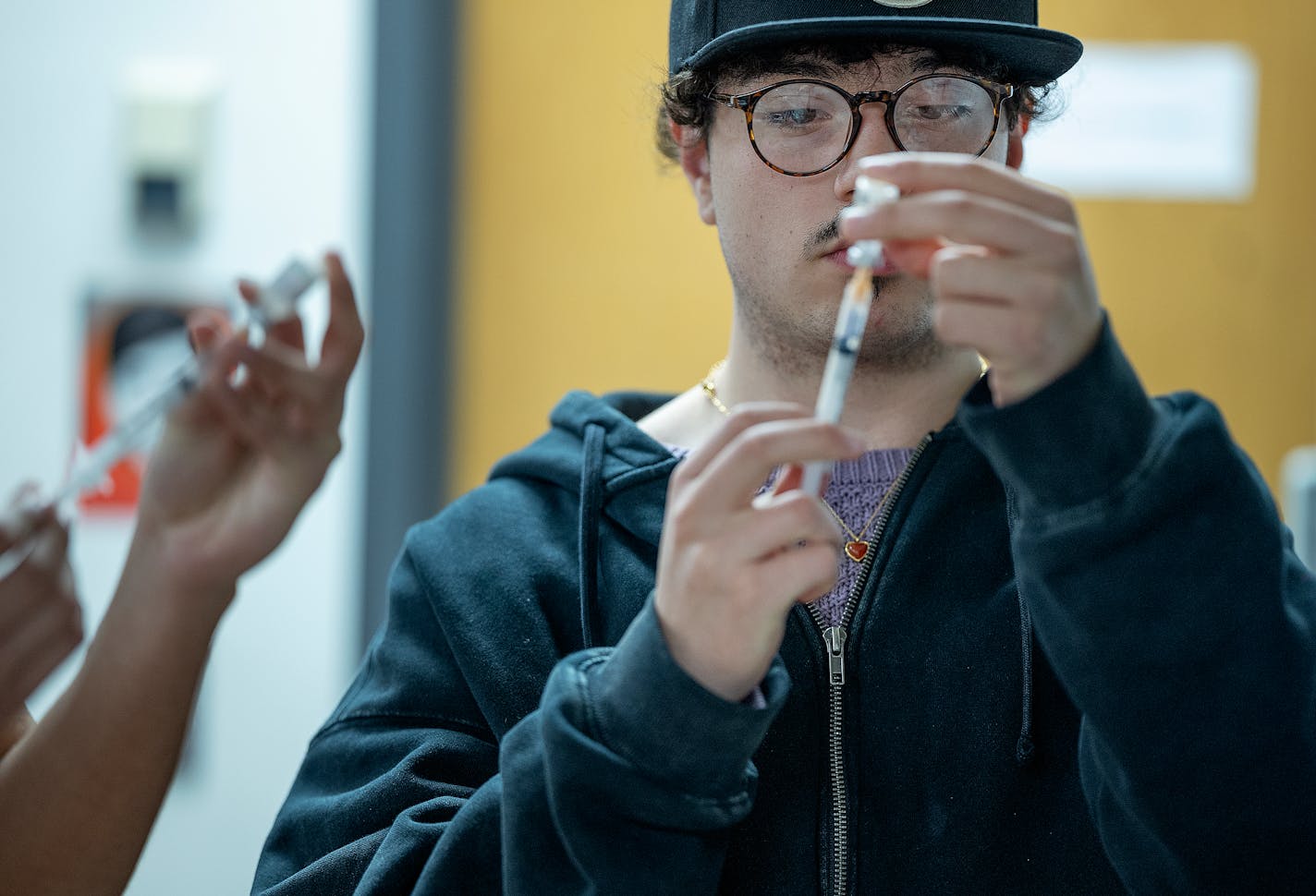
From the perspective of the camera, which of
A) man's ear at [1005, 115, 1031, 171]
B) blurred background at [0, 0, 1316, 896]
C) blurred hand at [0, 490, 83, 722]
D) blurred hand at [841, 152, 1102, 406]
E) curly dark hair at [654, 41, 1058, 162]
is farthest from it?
blurred background at [0, 0, 1316, 896]

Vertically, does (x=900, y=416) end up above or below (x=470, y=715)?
above

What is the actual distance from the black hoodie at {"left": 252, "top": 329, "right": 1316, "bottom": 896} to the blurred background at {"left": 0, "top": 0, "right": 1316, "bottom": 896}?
984 millimetres

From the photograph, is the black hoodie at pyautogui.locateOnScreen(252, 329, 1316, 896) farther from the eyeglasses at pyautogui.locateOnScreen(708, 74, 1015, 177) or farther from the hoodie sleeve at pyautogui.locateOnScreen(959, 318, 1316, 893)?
the eyeglasses at pyautogui.locateOnScreen(708, 74, 1015, 177)

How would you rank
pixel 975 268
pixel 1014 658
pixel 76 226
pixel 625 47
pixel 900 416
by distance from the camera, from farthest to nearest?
pixel 625 47
pixel 76 226
pixel 900 416
pixel 1014 658
pixel 975 268

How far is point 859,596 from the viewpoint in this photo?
111cm

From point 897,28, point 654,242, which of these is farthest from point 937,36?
point 654,242

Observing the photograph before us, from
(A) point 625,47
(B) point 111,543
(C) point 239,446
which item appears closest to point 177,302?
(B) point 111,543

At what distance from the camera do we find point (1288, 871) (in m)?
0.90

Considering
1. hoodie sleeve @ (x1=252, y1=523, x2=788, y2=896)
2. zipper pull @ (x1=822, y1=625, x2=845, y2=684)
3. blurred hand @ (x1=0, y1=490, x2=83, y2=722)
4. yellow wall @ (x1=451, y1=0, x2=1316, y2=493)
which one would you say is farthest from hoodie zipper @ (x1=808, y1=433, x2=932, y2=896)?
yellow wall @ (x1=451, y1=0, x2=1316, y2=493)

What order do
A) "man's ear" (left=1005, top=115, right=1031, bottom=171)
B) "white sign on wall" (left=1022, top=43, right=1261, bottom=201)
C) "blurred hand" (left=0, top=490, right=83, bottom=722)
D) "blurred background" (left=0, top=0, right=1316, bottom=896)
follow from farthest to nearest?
"white sign on wall" (left=1022, top=43, right=1261, bottom=201) → "blurred background" (left=0, top=0, right=1316, bottom=896) → "man's ear" (left=1005, top=115, right=1031, bottom=171) → "blurred hand" (left=0, top=490, right=83, bottom=722)

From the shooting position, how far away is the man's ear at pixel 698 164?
1359 millimetres

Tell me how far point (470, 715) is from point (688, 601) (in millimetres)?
377

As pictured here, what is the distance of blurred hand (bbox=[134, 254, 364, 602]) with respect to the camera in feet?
3.67

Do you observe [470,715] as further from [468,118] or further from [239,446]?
[468,118]
